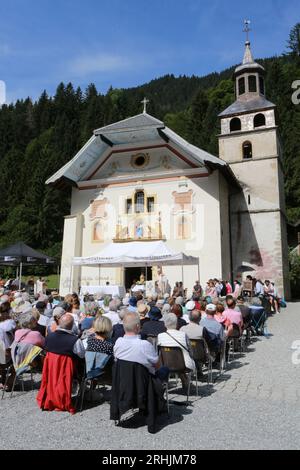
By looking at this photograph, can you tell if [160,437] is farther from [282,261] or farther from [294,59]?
[294,59]

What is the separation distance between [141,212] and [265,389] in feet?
50.0

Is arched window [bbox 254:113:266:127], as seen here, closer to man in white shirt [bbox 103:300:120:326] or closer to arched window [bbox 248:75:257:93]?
arched window [bbox 248:75:257:93]

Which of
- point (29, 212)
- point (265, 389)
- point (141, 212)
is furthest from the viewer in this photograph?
point (29, 212)

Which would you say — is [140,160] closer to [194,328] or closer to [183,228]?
[183,228]

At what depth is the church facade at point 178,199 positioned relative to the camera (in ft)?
62.3

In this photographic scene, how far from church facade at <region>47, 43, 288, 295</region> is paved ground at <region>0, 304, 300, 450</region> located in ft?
42.7

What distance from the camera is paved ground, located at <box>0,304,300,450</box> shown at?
3.64 m

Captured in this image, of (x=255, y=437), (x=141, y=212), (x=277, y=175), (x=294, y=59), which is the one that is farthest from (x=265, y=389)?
(x=294, y=59)

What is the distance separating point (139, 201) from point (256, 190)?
6.17 meters

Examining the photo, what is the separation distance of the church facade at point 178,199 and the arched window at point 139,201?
2.0 inches

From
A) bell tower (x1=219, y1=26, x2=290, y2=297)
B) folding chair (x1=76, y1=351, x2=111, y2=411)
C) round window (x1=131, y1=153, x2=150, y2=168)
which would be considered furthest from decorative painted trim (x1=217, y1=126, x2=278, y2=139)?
folding chair (x1=76, y1=351, x2=111, y2=411)

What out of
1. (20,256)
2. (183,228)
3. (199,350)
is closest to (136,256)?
(183,228)

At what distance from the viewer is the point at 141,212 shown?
20.3 metres

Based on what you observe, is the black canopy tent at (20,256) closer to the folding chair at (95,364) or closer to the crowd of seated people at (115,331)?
the crowd of seated people at (115,331)
